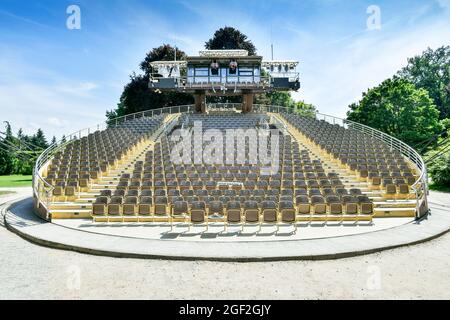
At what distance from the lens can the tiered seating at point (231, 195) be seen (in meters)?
10.1

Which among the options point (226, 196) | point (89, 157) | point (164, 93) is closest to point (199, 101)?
point (164, 93)

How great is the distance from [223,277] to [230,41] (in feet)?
149

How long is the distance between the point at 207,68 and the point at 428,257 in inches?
1073

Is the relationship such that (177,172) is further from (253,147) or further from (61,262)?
(61,262)

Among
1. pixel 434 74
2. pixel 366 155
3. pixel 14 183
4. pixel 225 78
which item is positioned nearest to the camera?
pixel 366 155

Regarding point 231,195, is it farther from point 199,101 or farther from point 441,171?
point 199,101

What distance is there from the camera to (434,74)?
62.2 meters

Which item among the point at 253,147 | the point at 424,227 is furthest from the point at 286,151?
the point at 424,227

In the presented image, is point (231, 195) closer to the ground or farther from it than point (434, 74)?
closer to the ground

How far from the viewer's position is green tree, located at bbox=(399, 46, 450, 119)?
60.6 meters

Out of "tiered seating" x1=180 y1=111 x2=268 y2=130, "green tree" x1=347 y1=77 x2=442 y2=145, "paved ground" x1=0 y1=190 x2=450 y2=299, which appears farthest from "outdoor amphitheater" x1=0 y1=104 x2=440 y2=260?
"green tree" x1=347 y1=77 x2=442 y2=145

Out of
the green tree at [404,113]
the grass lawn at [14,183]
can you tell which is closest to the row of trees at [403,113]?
the green tree at [404,113]

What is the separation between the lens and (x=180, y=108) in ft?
111

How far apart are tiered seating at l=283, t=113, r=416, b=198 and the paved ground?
249 inches
